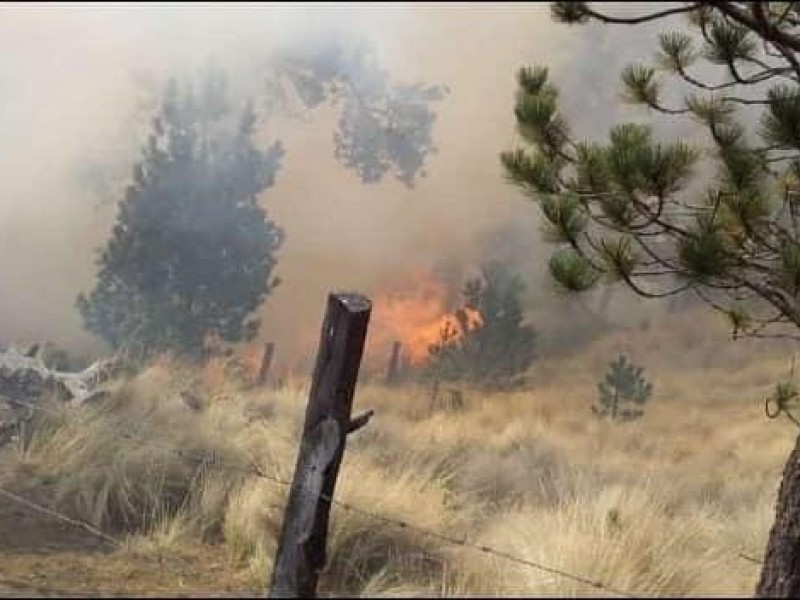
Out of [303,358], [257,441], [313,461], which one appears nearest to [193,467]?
[257,441]

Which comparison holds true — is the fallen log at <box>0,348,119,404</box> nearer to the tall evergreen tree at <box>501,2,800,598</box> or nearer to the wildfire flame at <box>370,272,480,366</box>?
the tall evergreen tree at <box>501,2,800,598</box>

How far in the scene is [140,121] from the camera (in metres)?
17.9

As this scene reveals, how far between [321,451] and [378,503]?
4.92 feet

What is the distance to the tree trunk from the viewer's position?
3385 millimetres

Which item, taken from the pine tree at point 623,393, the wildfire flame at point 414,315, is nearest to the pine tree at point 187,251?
the wildfire flame at point 414,315

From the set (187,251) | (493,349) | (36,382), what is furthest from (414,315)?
(36,382)

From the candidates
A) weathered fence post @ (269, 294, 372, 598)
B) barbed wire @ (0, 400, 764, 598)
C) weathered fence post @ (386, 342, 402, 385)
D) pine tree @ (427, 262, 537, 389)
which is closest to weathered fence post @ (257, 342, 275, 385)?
weathered fence post @ (386, 342, 402, 385)

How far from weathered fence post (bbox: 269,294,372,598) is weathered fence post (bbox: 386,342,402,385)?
41.2 ft

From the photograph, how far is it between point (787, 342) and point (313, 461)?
1667 centimetres

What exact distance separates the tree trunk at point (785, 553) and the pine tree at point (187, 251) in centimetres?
906

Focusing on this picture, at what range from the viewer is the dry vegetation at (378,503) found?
3.65 m

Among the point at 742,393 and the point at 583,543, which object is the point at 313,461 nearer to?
the point at 583,543

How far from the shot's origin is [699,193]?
4.54 m

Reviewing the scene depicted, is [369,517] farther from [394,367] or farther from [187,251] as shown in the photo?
[394,367]
